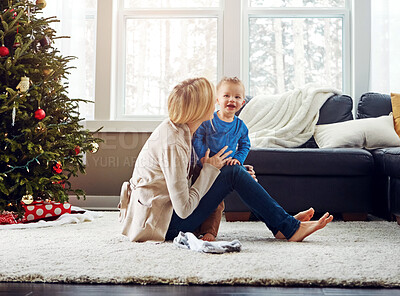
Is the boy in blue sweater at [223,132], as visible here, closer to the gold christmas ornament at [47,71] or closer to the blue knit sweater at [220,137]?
the blue knit sweater at [220,137]

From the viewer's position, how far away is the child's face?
233 centimetres

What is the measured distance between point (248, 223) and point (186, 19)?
215 centimetres

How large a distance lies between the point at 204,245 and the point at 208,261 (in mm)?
156

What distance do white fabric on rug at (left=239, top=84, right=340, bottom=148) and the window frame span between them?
0.55m

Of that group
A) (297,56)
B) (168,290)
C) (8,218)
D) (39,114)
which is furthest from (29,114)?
(297,56)

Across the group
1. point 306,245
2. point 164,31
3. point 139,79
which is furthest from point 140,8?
point 306,245

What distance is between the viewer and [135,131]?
13.4 ft

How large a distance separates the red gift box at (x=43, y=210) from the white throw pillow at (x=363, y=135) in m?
1.85

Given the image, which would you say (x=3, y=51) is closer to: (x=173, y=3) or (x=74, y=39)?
(x=74, y=39)

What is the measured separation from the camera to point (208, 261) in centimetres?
171

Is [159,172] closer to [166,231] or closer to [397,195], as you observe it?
[166,231]

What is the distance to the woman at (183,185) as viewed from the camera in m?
1.96

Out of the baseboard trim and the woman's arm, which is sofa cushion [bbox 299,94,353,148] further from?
the woman's arm

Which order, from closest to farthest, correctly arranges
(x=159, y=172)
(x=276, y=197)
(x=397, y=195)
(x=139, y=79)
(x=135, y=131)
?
(x=159, y=172) < (x=397, y=195) < (x=276, y=197) < (x=135, y=131) < (x=139, y=79)
